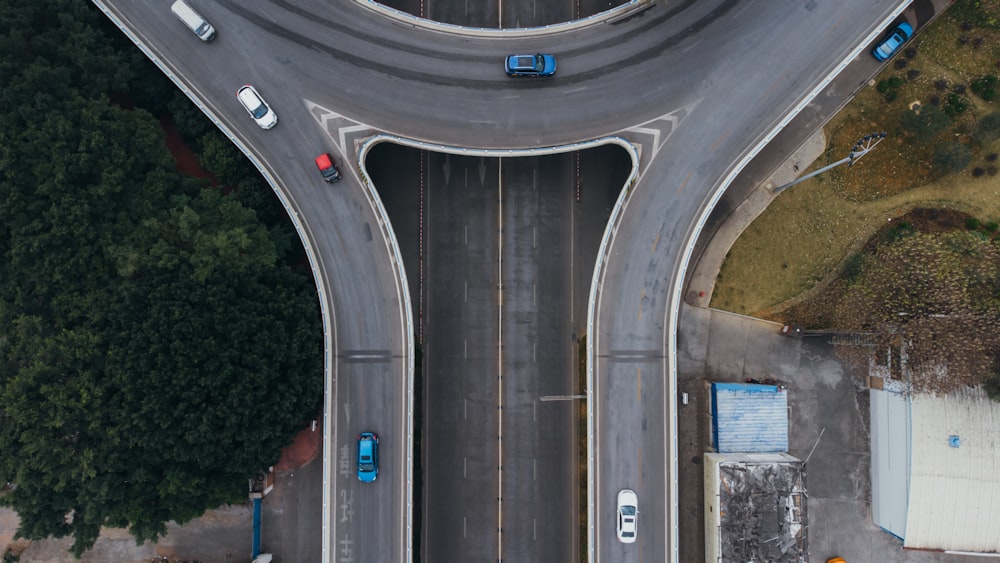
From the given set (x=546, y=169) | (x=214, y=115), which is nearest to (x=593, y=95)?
(x=546, y=169)

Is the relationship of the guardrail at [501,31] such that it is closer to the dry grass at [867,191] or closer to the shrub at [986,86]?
the dry grass at [867,191]

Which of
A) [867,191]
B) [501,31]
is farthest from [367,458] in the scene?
[867,191]

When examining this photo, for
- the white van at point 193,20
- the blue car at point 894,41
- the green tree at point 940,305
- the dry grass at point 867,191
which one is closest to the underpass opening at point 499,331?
the dry grass at point 867,191

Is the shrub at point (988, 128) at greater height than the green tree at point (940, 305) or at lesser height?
greater

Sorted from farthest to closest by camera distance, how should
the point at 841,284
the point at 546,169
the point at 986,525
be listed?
the point at 546,169, the point at 841,284, the point at 986,525

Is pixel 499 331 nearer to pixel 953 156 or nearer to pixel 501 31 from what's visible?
pixel 501 31

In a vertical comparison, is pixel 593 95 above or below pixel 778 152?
above

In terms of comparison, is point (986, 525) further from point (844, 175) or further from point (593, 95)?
point (593, 95)
